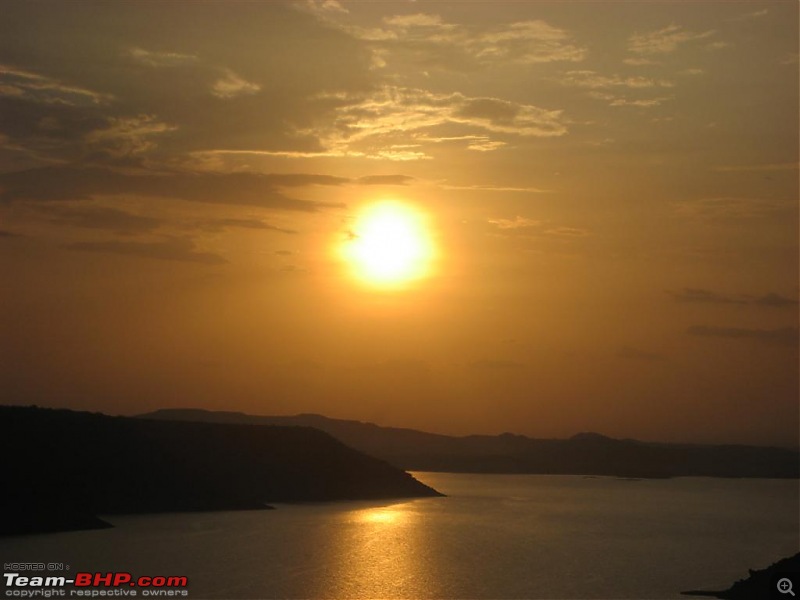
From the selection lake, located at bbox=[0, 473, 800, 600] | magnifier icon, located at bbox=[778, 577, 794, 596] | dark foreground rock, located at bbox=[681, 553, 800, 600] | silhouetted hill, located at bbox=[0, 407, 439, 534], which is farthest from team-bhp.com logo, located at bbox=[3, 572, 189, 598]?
magnifier icon, located at bbox=[778, 577, 794, 596]

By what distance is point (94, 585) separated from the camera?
5506 cm

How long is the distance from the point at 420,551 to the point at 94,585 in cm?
2884

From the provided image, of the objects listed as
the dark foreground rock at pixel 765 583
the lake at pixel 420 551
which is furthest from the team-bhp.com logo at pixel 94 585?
the dark foreground rock at pixel 765 583

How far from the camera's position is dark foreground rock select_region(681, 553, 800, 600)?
39.7 m

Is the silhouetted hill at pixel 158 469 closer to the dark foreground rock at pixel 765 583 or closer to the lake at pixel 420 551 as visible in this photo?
the lake at pixel 420 551

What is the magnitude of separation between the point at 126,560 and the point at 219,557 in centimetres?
682

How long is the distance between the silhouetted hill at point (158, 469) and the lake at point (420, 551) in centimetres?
450

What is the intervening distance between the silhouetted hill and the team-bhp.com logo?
24623 millimetres

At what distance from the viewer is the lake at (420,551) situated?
58562 millimetres

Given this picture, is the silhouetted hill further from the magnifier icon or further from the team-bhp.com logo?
the magnifier icon

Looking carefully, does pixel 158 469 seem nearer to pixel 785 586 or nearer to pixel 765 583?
pixel 765 583

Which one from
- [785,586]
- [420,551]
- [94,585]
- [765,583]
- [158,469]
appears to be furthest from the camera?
[158,469]

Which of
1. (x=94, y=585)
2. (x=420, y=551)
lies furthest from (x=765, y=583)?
(x=420, y=551)

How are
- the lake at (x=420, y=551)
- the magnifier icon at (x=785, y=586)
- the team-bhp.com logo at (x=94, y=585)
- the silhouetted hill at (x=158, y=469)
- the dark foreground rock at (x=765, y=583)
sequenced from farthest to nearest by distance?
the silhouetted hill at (x=158, y=469), the lake at (x=420, y=551), the team-bhp.com logo at (x=94, y=585), the dark foreground rock at (x=765, y=583), the magnifier icon at (x=785, y=586)
